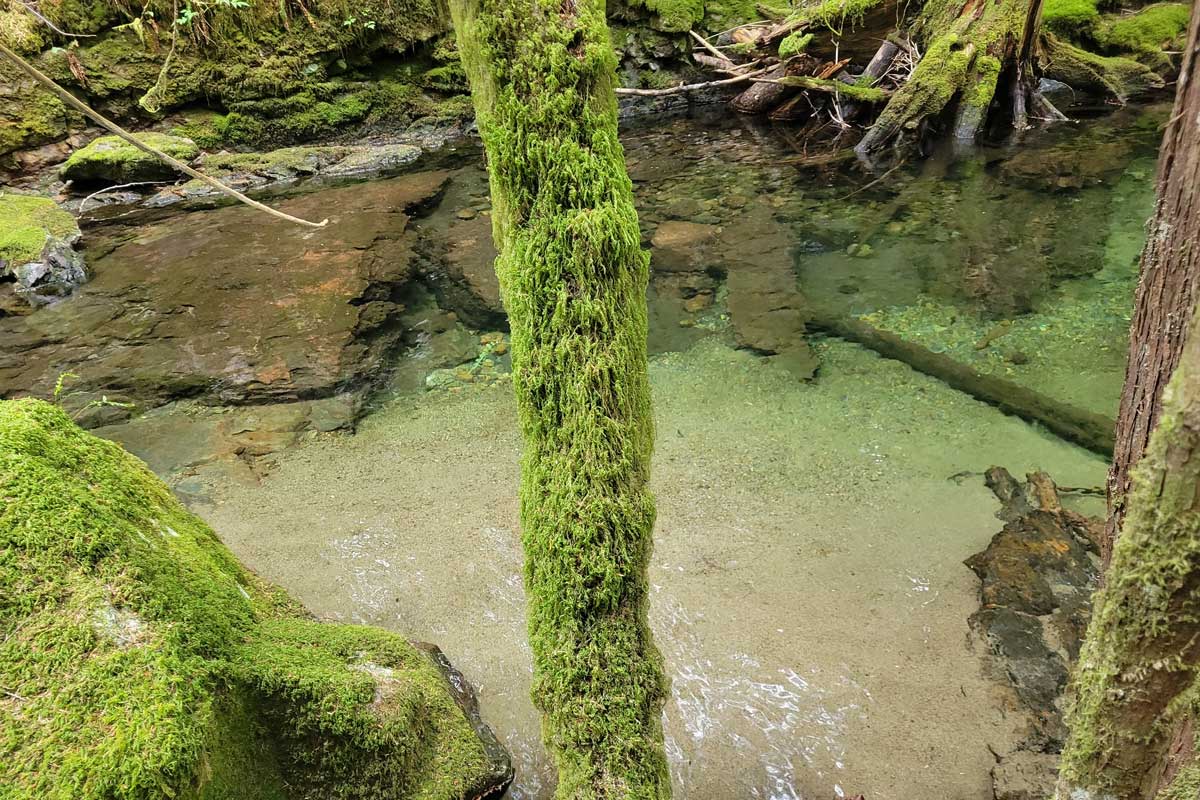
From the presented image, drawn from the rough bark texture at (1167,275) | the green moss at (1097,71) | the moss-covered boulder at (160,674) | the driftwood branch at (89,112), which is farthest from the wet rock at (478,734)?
the green moss at (1097,71)

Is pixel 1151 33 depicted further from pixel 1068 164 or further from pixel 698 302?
pixel 698 302

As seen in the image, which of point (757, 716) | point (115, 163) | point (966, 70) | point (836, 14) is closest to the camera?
point (757, 716)

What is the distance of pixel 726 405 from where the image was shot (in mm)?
4824

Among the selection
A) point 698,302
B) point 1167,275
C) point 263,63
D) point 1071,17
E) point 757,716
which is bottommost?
point 757,716

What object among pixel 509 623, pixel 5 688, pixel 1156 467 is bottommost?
pixel 509 623

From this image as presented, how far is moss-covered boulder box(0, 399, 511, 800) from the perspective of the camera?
1.32m

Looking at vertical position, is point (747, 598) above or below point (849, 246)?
below

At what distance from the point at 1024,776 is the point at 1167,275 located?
1.88m

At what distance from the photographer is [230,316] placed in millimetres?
6547

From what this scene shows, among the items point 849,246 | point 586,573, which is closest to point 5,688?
point 586,573

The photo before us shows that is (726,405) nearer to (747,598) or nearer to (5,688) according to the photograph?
(747,598)

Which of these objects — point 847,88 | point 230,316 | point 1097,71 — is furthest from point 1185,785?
point 1097,71

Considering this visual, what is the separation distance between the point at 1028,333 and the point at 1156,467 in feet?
15.7

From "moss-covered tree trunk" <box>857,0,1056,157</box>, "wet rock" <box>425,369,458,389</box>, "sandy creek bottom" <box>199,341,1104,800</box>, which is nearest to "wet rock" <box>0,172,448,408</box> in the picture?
"wet rock" <box>425,369,458,389</box>
